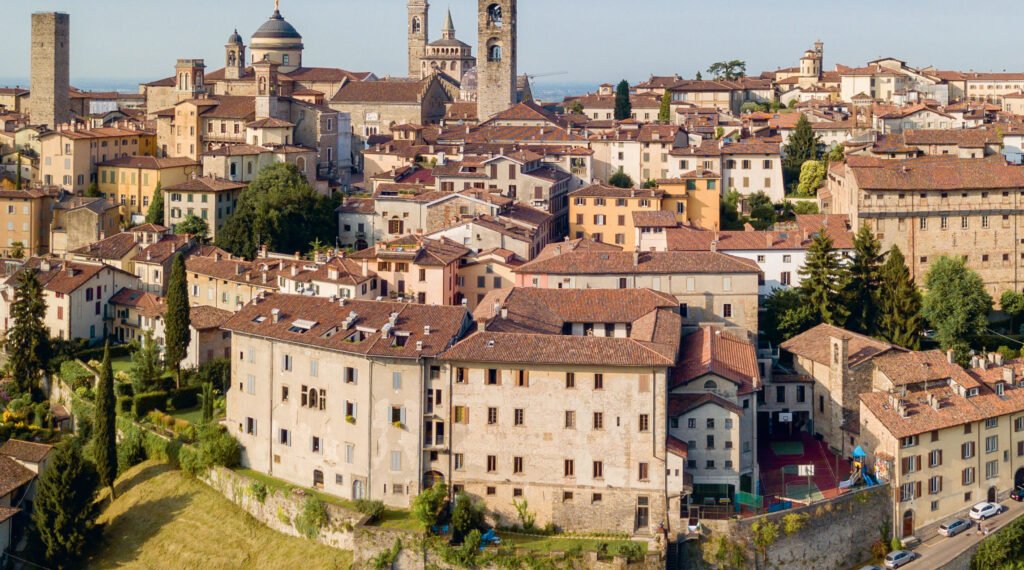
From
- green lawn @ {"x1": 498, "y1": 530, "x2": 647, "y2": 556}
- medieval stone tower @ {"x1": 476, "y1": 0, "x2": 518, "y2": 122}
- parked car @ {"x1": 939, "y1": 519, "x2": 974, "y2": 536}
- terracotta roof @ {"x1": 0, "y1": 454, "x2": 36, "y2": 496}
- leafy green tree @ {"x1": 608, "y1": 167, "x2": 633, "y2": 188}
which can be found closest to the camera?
green lawn @ {"x1": 498, "y1": 530, "x2": 647, "y2": 556}

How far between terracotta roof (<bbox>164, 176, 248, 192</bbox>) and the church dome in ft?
117

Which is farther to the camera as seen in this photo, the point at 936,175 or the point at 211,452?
the point at 936,175

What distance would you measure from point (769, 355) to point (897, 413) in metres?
7.01

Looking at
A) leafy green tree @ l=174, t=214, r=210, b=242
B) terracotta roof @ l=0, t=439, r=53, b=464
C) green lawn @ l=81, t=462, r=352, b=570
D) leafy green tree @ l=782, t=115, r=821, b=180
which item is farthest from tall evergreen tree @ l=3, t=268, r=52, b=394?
leafy green tree @ l=782, t=115, r=821, b=180

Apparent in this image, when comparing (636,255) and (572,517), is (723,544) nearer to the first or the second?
(572,517)

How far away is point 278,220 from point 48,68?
107ft

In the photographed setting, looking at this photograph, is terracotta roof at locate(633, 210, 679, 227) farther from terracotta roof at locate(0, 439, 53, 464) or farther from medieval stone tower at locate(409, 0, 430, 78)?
medieval stone tower at locate(409, 0, 430, 78)

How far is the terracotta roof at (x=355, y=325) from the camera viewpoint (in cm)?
4259

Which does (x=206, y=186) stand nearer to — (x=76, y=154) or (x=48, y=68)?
(x=76, y=154)

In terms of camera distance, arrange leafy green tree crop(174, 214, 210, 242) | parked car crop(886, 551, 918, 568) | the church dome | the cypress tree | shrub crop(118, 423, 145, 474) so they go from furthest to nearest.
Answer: the church dome, leafy green tree crop(174, 214, 210, 242), the cypress tree, shrub crop(118, 423, 145, 474), parked car crop(886, 551, 918, 568)

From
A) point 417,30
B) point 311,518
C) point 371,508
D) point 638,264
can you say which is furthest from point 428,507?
point 417,30

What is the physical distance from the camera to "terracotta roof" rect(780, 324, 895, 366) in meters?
48.0

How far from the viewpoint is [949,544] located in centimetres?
4381

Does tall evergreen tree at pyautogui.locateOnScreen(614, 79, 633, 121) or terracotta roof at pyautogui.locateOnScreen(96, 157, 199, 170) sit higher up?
tall evergreen tree at pyautogui.locateOnScreen(614, 79, 633, 121)
